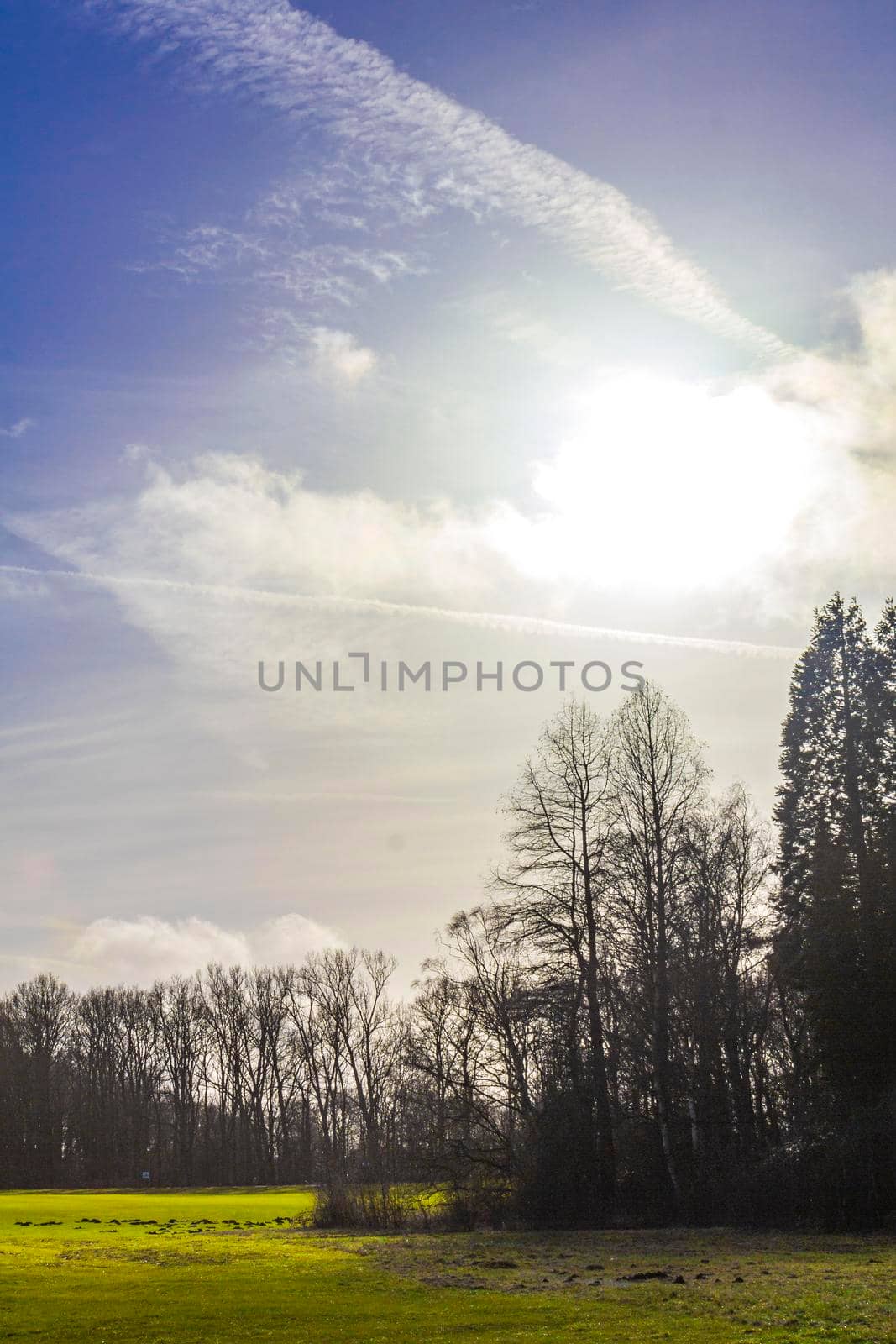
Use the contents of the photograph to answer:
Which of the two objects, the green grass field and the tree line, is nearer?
the green grass field

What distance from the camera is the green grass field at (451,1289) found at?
53.0 feet

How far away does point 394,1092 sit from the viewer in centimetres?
4166

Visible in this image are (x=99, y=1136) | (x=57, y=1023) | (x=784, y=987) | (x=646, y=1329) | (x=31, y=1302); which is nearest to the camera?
(x=646, y=1329)

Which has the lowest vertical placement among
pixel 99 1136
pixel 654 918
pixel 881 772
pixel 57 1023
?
pixel 99 1136

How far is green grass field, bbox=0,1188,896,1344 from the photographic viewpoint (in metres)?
16.2

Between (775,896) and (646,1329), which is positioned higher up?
(775,896)

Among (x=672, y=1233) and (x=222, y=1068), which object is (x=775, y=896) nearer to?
(x=672, y=1233)

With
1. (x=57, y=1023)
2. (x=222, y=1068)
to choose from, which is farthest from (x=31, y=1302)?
(x=57, y=1023)

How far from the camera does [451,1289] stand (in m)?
21.8

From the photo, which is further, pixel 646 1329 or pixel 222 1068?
pixel 222 1068

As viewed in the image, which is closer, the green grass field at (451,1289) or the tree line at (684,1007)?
A: the green grass field at (451,1289)

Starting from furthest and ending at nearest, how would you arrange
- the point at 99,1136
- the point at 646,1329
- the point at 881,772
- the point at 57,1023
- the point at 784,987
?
the point at 57,1023
the point at 99,1136
the point at 784,987
the point at 881,772
the point at 646,1329

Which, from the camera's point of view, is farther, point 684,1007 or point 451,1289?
point 684,1007

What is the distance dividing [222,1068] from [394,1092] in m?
68.1
